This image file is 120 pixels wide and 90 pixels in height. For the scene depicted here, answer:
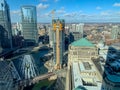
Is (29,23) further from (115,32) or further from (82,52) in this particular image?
(115,32)

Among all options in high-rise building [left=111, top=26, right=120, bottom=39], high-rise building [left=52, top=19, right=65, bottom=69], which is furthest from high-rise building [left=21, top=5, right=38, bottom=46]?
high-rise building [left=111, top=26, right=120, bottom=39]

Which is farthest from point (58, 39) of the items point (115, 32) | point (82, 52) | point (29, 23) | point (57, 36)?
point (115, 32)


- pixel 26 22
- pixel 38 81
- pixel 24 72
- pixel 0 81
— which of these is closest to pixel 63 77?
pixel 38 81

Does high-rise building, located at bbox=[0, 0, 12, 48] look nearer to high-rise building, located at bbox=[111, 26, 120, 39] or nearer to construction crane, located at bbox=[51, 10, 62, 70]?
construction crane, located at bbox=[51, 10, 62, 70]

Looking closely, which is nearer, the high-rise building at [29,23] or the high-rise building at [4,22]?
the high-rise building at [4,22]

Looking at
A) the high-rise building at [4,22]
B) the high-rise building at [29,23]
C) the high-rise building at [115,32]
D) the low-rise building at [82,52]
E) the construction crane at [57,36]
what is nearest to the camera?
the low-rise building at [82,52]

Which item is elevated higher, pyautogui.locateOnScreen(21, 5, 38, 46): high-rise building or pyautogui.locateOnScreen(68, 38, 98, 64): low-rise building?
pyautogui.locateOnScreen(21, 5, 38, 46): high-rise building

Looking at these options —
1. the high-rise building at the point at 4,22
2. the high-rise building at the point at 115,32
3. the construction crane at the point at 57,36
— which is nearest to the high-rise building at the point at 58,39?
the construction crane at the point at 57,36

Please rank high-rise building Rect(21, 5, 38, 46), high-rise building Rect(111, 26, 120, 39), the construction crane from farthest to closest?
high-rise building Rect(111, 26, 120, 39) < high-rise building Rect(21, 5, 38, 46) < the construction crane

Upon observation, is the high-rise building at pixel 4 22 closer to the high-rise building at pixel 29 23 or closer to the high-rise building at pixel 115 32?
the high-rise building at pixel 29 23
